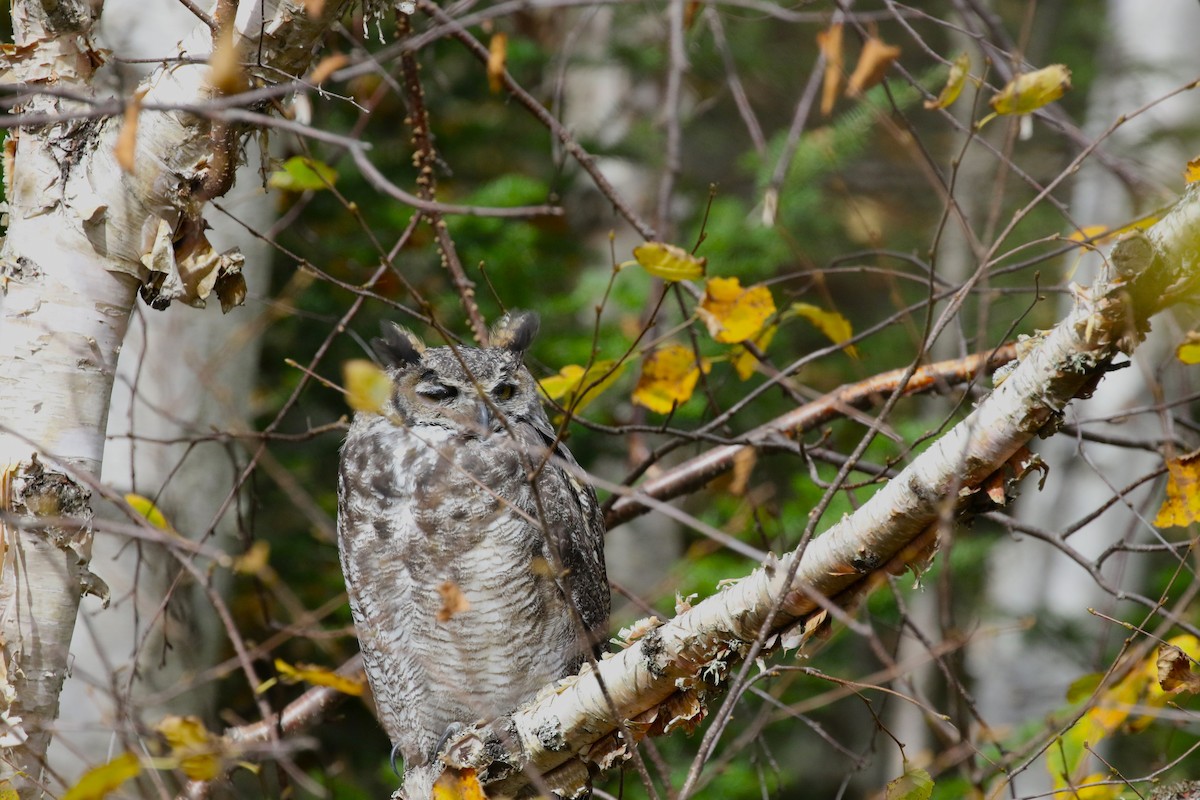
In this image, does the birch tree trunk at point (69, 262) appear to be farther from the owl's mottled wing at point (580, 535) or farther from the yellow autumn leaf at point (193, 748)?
the owl's mottled wing at point (580, 535)

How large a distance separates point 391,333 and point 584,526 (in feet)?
2.32

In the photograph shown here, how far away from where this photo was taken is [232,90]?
174 centimetres

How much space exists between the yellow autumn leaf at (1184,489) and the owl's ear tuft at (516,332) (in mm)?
1580

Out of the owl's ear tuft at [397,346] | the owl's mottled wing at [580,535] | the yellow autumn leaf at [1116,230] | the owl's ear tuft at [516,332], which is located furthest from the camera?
the owl's ear tuft at [516,332]

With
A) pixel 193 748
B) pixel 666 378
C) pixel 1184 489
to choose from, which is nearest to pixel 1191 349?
pixel 1184 489

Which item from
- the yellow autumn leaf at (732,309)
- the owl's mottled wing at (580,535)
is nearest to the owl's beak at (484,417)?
the owl's mottled wing at (580,535)

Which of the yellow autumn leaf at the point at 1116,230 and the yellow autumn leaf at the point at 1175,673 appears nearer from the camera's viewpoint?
the yellow autumn leaf at the point at 1116,230

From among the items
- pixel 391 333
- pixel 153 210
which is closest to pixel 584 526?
pixel 391 333

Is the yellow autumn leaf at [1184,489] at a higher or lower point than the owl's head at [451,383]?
lower

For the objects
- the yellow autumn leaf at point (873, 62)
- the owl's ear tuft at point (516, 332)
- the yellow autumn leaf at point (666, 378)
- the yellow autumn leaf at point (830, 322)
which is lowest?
the yellow autumn leaf at point (830, 322)

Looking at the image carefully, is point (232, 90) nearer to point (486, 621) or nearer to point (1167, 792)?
point (486, 621)

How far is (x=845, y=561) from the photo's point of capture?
5.00ft

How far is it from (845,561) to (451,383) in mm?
1357

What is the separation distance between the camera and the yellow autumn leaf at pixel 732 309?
89.3 inches
